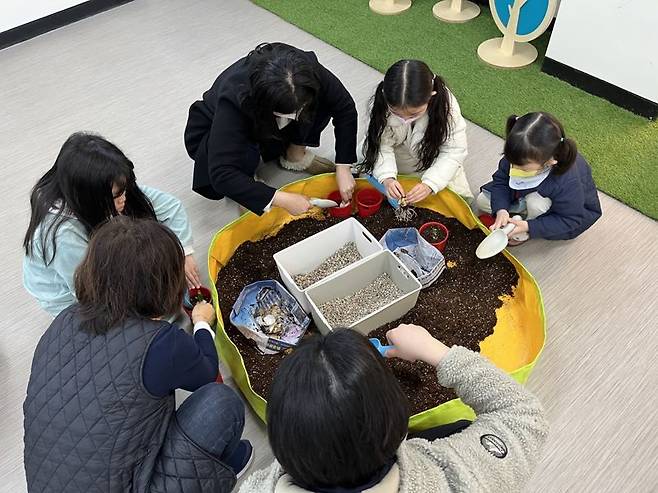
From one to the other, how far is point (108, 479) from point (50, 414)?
0.48 ft

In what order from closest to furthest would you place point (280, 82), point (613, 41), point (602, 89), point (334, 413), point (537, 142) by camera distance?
point (334, 413) < point (280, 82) < point (537, 142) < point (613, 41) < point (602, 89)

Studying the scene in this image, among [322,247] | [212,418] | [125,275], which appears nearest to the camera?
[125,275]

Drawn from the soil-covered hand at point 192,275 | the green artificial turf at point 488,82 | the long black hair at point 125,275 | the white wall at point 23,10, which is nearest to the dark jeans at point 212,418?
the long black hair at point 125,275

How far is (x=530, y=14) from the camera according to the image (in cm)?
227

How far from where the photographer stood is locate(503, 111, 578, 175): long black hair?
4.52 feet

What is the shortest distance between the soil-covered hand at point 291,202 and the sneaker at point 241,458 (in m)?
0.65

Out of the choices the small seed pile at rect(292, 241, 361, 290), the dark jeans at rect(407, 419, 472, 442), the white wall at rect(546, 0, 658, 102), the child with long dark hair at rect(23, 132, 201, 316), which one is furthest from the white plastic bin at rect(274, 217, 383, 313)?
the white wall at rect(546, 0, 658, 102)

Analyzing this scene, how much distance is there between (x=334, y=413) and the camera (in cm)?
64

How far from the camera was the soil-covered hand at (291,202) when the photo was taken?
1585mm

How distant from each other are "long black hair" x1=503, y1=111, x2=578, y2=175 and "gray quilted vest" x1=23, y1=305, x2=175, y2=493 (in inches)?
37.7

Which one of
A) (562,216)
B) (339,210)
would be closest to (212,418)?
(339,210)

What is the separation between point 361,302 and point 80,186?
0.76 meters

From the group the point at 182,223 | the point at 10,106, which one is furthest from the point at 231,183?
the point at 10,106

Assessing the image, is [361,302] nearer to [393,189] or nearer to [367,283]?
[367,283]
